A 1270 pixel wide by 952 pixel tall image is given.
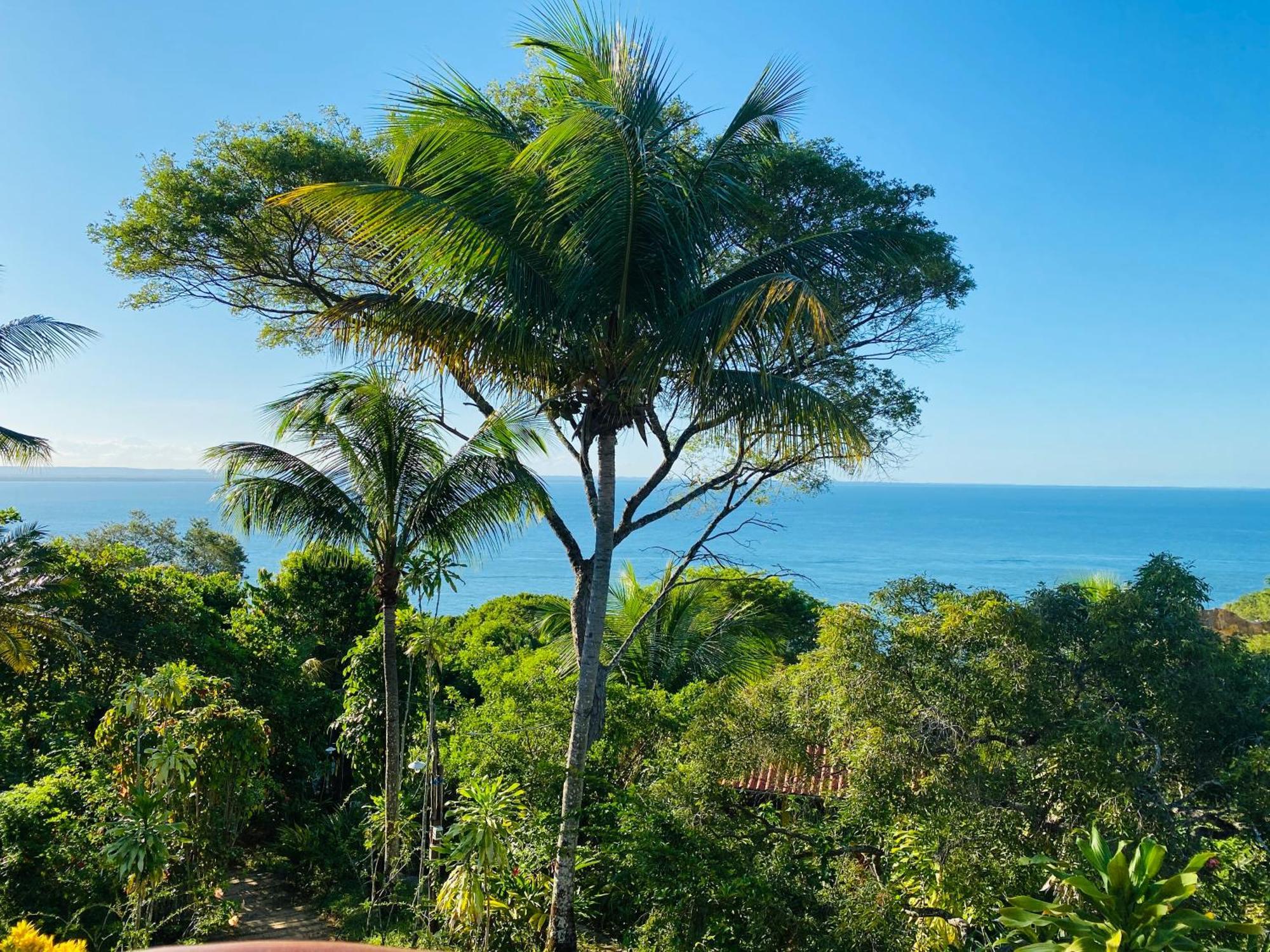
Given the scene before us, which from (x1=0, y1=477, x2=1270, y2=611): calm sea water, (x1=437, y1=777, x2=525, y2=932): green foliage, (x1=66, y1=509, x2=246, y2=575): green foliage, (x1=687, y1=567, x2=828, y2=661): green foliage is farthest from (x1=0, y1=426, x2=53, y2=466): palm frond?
(x1=66, y1=509, x2=246, y2=575): green foliage

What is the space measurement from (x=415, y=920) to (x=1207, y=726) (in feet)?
21.9

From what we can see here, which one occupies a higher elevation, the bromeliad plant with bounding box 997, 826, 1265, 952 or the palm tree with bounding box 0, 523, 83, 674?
the palm tree with bounding box 0, 523, 83, 674

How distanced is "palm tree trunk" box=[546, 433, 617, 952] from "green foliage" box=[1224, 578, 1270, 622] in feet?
120

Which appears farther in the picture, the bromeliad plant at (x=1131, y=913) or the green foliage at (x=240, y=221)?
the green foliage at (x=240, y=221)

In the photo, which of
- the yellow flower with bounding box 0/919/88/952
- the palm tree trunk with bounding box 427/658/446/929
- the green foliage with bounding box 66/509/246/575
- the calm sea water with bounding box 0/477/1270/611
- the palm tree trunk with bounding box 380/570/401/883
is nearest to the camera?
the yellow flower with bounding box 0/919/88/952

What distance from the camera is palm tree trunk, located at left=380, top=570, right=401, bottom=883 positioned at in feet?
26.7

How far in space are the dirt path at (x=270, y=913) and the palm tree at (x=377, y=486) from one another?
1171mm

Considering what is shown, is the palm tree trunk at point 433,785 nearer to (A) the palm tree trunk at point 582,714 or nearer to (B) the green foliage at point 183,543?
(A) the palm tree trunk at point 582,714

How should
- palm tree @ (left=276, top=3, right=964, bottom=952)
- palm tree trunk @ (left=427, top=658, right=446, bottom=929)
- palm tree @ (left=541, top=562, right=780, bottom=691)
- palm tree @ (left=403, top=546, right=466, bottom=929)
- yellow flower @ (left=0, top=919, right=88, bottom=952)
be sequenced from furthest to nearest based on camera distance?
→ palm tree @ (left=541, top=562, right=780, bottom=691)
palm tree @ (left=403, top=546, right=466, bottom=929)
palm tree trunk @ (left=427, top=658, right=446, bottom=929)
palm tree @ (left=276, top=3, right=964, bottom=952)
yellow flower @ (left=0, top=919, right=88, bottom=952)

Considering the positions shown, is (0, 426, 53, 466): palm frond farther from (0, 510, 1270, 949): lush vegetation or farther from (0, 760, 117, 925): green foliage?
(0, 760, 117, 925): green foliage

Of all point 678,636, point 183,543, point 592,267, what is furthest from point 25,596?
point 183,543

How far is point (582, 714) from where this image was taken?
6.59 meters

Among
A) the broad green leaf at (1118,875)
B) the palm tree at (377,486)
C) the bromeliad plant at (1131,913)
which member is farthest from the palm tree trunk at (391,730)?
the broad green leaf at (1118,875)

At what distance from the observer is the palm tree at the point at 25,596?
799cm
